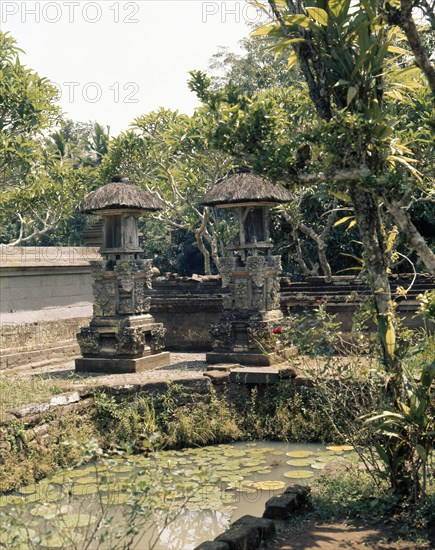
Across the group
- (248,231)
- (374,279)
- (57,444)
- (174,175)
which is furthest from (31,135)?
(374,279)

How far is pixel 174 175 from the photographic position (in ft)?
66.4

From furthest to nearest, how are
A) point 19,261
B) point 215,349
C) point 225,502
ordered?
point 19,261 → point 215,349 → point 225,502

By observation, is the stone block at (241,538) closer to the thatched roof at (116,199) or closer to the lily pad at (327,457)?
the lily pad at (327,457)

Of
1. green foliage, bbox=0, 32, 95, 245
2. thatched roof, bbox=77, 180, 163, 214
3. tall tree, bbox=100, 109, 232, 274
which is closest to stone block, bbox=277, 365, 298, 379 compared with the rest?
thatched roof, bbox=77, 180, 163, 214

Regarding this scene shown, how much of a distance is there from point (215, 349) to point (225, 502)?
5270mm

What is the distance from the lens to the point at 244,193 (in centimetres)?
1265

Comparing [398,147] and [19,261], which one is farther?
[19,261]

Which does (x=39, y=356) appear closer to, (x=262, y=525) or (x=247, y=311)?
(x=247, y=311)

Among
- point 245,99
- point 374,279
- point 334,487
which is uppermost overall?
point 245,99

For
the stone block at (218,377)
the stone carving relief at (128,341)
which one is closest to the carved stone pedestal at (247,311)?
the stone carving relief at (128,341)

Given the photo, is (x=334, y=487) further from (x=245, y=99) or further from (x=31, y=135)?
(x=31, y=135)

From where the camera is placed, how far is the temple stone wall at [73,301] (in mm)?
13945

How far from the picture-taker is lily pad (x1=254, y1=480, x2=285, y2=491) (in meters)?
8.13

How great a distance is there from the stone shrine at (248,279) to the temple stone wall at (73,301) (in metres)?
1.31
